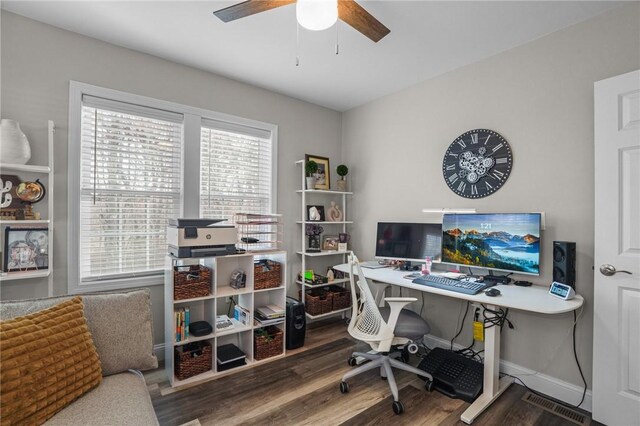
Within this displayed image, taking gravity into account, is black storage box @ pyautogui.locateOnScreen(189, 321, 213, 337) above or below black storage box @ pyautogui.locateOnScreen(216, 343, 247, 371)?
above

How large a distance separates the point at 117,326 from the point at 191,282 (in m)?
0.86

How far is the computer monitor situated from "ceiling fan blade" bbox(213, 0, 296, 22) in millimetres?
2078

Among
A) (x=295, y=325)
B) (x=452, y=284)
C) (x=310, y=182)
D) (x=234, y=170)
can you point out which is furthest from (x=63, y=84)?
(x=452, y=284)

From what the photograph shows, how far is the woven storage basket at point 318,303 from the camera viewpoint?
10.7 ft

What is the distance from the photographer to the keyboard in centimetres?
206

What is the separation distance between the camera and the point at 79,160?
228 cm

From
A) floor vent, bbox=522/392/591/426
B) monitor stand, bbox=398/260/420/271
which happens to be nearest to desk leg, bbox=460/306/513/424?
floor vent, bbox=522/392/591/426

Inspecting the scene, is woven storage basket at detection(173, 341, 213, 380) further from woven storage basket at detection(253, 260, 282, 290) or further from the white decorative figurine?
the white decorative figurine

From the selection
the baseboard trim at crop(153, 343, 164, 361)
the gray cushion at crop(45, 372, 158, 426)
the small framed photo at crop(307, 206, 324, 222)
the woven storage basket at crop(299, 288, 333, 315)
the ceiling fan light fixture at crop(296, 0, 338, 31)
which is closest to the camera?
the gray cushion at crop(45, 372, 158, 426)

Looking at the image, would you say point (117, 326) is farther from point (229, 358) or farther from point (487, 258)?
point (487, 258)

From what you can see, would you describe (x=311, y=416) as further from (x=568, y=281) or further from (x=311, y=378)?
(x=568, y=281)

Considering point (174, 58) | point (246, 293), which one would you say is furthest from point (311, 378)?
point (174, 58)

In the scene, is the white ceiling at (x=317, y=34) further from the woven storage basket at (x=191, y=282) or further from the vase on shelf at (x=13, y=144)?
the woven storage basket at (x=191, y=282)

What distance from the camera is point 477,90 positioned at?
265cm
